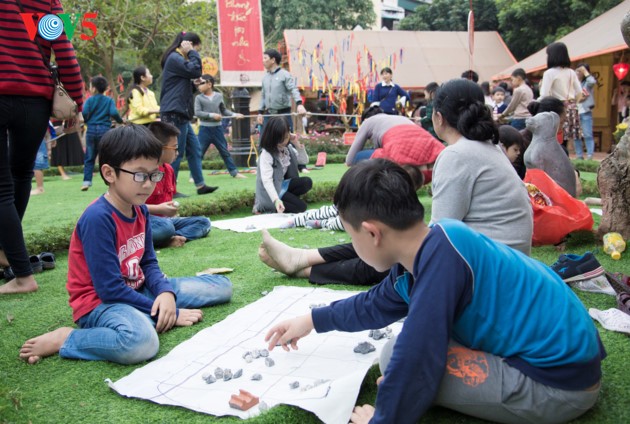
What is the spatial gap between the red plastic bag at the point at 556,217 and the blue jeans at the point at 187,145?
4243 millimetres

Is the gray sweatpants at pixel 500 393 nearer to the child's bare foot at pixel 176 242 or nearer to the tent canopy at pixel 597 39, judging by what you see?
the child's bare foot at pixel 176 242

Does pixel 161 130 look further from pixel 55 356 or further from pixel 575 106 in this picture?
pixel 575 106

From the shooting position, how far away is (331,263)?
10.9 ft

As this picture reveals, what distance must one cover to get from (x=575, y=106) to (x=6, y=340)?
810 cm

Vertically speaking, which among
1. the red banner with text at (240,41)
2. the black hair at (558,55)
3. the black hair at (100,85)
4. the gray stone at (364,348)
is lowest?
the gray stone at (364,348)

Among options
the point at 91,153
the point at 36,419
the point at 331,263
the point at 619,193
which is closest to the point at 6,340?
the point at 36,419

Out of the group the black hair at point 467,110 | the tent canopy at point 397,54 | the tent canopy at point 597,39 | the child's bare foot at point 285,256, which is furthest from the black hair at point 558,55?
the tent canopy at point 397,54

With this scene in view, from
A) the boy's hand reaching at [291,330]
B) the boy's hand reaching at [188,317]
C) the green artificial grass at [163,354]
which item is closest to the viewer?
the green artificial grass at [163,354]

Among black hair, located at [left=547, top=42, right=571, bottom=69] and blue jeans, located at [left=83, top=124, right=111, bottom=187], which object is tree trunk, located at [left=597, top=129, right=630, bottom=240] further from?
blue jeans, located at [left=83, top=124, right=111, bottom=187]

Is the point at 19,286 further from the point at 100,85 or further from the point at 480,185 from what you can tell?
the point at 100,85

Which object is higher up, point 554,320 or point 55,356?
point 554,320

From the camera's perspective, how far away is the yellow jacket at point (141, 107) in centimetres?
776

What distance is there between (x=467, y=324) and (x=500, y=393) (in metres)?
0.21

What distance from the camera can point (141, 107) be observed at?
7.77m
